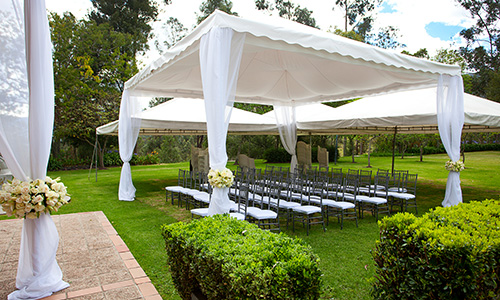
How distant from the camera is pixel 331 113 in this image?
991 centimetres

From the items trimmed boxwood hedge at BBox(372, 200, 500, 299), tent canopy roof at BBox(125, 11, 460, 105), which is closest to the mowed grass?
trimmed boxwood hedge at BBox(372, 200, 500, 299)

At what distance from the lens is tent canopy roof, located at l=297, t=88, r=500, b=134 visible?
7219 mm

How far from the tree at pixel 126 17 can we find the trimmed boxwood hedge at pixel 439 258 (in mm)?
22505

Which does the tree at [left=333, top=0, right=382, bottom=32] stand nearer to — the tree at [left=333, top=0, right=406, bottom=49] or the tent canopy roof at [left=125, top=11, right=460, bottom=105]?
the tree at [left=333, top=0, right=406, bottom=49]

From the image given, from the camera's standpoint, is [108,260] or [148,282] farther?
[108,260]

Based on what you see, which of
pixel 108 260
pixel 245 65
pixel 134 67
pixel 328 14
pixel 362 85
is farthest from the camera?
pixel 328 14

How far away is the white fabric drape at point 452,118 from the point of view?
654 centimetres

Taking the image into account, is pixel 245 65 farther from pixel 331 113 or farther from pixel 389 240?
pixel 389 240

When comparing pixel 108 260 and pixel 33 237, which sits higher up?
pixel 33 237

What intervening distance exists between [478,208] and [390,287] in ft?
4.40

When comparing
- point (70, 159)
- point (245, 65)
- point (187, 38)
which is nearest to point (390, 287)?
point (187, 38)

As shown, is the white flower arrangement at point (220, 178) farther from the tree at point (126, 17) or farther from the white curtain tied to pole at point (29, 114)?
the tree at point (126, 17)

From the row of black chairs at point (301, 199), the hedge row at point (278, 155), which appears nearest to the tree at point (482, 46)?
the hedge row at point (278, 155)

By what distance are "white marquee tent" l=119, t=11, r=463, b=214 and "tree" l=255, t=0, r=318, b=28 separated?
53.0ft
